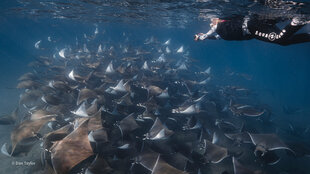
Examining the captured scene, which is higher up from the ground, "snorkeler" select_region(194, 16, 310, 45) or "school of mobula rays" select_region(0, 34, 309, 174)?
"snorkeler" select_region(194, 16, 310, 45)

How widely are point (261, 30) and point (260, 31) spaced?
4 cm

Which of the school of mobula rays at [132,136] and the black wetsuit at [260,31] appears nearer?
the school of mobula rays at [132,136]

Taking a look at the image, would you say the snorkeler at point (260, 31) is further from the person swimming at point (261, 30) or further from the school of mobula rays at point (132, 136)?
the school of mobula rays at point (132, 136)

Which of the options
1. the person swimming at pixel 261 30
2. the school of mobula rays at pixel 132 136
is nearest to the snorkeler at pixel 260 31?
the person swimming at pixel 261 30

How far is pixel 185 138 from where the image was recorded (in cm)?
645

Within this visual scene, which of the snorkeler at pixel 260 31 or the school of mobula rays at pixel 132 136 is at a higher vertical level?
the snorkeler at pixel 260 31

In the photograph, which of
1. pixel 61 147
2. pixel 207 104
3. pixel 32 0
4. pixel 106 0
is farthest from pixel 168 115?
pixel 32 0

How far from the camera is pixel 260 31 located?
5.65 m

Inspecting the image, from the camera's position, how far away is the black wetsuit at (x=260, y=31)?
16.0 feet

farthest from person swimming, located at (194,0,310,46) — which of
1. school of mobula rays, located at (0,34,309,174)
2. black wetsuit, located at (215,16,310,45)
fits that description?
school of mobula rays, located at (0,34,309,174)

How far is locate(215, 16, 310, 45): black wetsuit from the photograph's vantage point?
4875mm

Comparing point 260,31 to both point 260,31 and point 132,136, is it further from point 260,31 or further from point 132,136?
point 132,136

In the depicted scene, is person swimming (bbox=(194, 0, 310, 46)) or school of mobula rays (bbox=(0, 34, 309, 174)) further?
person swimming (bbox=(194, 0, 310, 46))

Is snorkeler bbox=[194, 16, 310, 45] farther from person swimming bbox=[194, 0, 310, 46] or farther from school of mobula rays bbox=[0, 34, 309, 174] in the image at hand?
school of mobula rays bbox=[0, 34, 309, 174]
